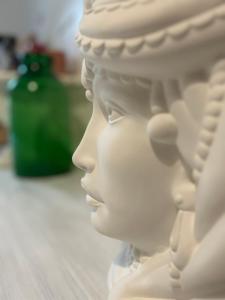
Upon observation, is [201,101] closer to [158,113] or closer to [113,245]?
[158,113]

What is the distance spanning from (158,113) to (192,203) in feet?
0.23

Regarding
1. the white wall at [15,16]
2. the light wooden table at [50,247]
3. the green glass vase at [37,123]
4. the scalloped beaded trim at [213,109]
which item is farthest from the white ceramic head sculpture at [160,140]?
the white wall at [15,16]

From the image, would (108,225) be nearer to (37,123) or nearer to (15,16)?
(37,123)

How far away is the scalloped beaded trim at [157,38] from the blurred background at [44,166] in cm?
29

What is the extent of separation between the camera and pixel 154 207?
0.40 metres

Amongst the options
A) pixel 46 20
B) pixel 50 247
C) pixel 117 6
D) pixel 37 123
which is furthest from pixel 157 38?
pixel 46 20

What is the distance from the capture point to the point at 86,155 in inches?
17.6

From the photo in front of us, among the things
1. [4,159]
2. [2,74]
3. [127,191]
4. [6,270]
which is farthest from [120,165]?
[2,74]

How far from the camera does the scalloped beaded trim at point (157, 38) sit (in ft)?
1.04

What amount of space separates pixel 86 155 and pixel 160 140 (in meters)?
0.10

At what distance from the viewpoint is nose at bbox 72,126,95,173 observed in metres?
0.44

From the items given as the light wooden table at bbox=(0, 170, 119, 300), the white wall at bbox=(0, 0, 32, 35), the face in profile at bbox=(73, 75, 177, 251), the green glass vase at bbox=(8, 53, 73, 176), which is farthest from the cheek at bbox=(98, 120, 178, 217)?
the white wall at bbox=(0, 0, 32, 35)

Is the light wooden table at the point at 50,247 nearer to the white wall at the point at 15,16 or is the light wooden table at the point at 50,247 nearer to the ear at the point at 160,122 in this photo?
the ear at the point at 160,122

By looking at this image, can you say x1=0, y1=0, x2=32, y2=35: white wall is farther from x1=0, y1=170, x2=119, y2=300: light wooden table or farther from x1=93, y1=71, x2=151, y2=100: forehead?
x1=93, y1=71, x2=151, y2=100: forehead
